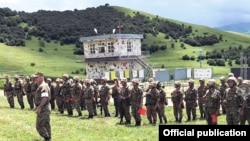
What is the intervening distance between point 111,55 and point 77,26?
66708mm

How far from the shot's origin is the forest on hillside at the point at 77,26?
13150cm

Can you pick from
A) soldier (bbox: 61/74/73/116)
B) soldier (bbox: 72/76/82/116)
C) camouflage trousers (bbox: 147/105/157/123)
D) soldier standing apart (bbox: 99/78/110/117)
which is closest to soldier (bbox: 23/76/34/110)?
soldier (bbox: 61/74/73/116)

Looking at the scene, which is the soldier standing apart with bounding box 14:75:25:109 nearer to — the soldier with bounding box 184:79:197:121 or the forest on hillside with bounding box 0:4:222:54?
the soldier with bounding box 184:79:197:121

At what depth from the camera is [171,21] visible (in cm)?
16075

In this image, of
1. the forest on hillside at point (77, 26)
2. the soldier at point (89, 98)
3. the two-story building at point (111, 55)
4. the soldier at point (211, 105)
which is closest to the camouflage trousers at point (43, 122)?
the soldier at point (211, 105)

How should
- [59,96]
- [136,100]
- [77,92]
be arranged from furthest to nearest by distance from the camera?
1. [59,96]
2. [77,92]
3. [136,100]

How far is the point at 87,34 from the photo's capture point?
13975cm

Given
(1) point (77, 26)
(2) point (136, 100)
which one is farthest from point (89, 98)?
(1) point (77, 26)

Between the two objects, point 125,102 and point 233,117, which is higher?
point 233,117

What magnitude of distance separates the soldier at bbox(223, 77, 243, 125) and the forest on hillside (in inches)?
3978

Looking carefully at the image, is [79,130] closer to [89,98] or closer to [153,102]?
[153,102]

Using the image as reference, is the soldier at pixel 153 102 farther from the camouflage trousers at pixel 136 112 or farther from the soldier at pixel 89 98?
the soldier at pixel 89 98

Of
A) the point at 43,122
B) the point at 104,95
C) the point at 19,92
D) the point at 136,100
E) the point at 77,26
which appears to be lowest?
the point at 19,92

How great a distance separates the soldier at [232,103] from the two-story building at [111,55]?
5919 centimetres
